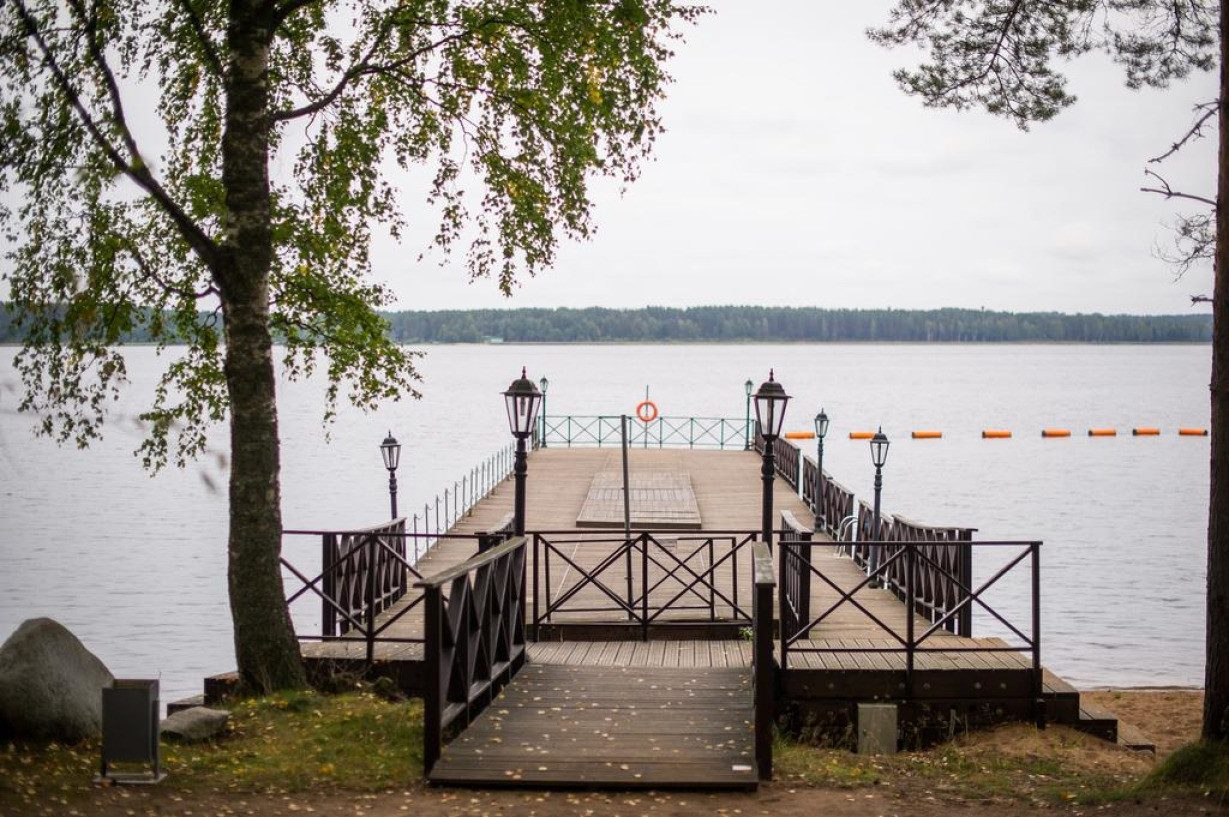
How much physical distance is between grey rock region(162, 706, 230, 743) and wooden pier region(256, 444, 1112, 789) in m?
1.61

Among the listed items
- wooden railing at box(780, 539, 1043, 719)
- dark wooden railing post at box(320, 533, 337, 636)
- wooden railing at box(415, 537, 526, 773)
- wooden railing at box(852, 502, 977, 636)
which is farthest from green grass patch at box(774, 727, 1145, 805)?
dark wooden railing post at box(320, 533, 337, 636)

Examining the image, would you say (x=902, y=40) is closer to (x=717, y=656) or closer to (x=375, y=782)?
(x=717, y=656)

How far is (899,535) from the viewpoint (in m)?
15.8

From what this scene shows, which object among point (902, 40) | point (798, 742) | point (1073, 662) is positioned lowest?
point (1073, 662)

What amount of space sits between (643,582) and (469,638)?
4404 mm

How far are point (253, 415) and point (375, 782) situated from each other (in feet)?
11.5

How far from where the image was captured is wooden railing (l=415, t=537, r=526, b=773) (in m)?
7.71

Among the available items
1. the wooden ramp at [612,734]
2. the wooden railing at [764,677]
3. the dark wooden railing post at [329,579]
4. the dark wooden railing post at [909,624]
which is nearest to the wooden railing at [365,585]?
the dark wooden railing post at [329,579]

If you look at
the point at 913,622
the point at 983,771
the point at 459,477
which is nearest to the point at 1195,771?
the point at 983,771

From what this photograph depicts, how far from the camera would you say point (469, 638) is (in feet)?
28.2

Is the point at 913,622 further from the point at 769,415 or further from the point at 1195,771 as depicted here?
the point at 1195,771

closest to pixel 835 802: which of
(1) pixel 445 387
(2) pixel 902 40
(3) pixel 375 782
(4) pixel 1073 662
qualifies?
(3) pixel 375 782

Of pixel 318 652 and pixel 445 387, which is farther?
pixel 445 387

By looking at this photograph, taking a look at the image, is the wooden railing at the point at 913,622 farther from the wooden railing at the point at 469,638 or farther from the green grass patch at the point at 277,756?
the green grass patch at the point at 277,756
